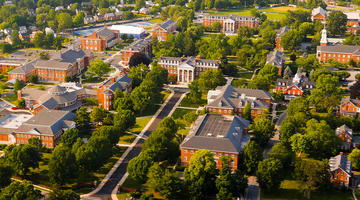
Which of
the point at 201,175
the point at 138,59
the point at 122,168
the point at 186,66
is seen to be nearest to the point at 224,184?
the point at 201,175

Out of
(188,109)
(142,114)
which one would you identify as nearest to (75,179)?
(142,114)

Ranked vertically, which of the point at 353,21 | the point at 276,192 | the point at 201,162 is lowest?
the point at 276,192

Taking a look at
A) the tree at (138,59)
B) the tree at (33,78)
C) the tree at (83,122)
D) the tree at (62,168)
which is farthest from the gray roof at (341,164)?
the tree at (33,78)

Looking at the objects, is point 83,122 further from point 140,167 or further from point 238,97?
point 238,97

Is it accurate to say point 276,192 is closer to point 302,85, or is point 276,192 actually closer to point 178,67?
point 302,85

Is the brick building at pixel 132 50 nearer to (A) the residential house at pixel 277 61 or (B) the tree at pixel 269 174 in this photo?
(A) the residential house at pixel 277 61

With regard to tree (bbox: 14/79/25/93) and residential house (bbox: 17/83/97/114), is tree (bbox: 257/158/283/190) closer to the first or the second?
residential house (bbox: 17/83/97/114)

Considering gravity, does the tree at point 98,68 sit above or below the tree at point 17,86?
above
